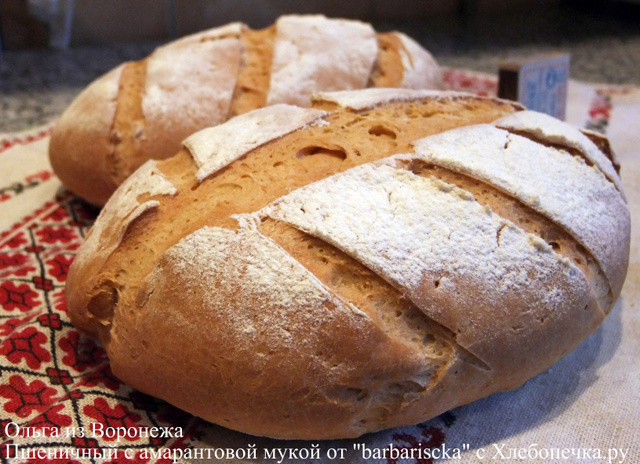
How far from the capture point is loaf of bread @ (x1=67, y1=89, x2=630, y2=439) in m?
0.80

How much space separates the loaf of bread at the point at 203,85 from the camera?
1.47m

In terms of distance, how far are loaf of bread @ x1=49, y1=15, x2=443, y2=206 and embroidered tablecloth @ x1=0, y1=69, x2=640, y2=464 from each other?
1.31 feet

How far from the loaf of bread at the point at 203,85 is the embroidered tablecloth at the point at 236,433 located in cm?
40

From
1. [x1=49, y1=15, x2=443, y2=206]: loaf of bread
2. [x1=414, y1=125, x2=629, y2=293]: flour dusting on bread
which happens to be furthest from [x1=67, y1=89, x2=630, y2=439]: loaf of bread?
[x1=49, y1=15, x2=443, y2=206]: loaf of bread

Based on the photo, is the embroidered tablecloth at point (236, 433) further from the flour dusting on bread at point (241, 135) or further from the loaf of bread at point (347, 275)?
the flour dusting on bread at point (241, 135)

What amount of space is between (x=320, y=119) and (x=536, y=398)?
628 millimetres

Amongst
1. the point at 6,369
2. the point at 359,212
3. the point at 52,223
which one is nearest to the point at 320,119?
the point at 359,212

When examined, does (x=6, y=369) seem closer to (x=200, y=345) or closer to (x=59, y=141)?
(x=200, y=345)

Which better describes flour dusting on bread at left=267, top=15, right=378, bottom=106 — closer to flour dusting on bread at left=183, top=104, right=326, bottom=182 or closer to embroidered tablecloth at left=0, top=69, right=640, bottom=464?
flour dusting on bread at left=183, top=104, right=326, bottom=182

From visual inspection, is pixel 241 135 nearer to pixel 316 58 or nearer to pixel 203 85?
pixel 203 85

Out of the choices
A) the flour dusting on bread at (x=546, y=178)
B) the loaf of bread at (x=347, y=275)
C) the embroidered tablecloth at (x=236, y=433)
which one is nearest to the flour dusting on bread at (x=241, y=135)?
the loaf of bread at (x=347, y=275)

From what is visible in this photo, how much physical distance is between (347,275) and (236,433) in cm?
31

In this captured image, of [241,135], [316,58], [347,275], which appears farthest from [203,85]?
[347,275]

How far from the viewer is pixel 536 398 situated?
0.98 m
